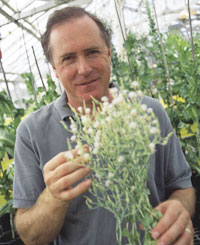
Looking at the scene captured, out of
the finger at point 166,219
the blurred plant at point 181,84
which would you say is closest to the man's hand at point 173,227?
the finger at point 166,219

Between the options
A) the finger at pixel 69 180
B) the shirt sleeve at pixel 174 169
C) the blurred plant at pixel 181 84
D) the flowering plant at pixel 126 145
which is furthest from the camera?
the blurred plant at pixel 181 84

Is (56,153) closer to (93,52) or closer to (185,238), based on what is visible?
(93,52)

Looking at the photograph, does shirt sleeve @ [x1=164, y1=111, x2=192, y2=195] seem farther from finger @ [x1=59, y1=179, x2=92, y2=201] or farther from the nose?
finger @ [x1=59, y1=179, x2=92, y2=201]

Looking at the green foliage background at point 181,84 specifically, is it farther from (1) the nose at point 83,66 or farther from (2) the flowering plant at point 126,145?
(2) the flowering plant at point 126,145

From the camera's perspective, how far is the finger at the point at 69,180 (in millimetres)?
586

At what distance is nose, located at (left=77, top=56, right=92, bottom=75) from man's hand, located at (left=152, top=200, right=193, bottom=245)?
0.53 metres

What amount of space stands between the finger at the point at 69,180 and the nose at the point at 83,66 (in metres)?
0.44

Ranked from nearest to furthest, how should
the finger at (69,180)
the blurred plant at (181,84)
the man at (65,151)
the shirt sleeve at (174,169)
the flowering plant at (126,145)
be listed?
1. the flowering plant at (126,145)
2. the finger at (69,180)
3. the man at (65,151)
4. the shirt sleeve at (174,169)
5. the blurred plant at (181,84)

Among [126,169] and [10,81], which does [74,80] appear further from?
[10,81]

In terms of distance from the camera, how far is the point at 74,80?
98 cm

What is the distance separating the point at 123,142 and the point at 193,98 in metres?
1.27

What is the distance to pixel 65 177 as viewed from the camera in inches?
23.7

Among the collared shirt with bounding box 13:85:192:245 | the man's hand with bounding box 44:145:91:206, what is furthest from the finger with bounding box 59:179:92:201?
the collared shirt with bounding box 13:85:192:245

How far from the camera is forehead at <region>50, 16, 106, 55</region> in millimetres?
905
